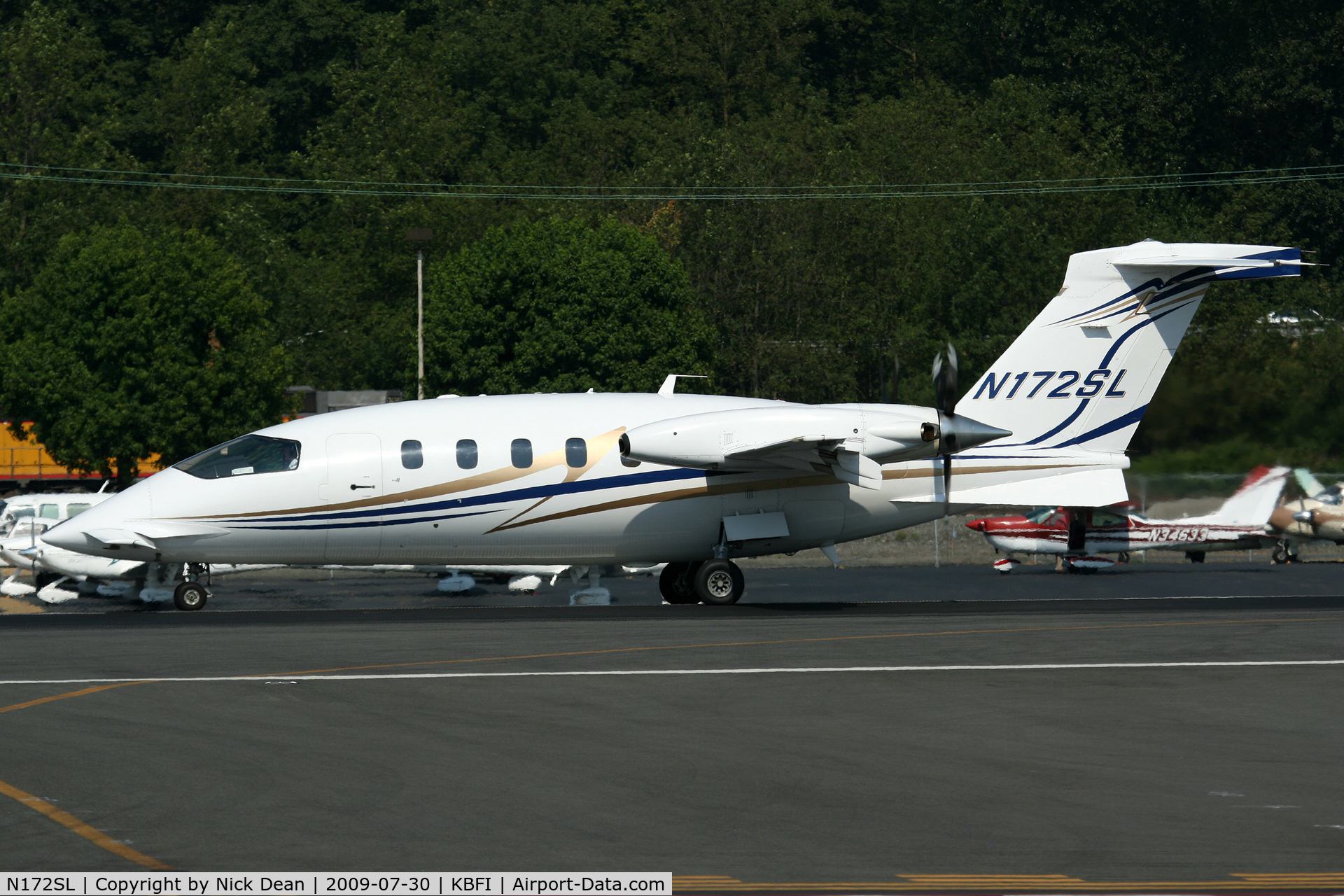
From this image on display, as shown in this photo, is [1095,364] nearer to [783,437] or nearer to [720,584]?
[783,437]

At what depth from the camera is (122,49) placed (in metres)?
122

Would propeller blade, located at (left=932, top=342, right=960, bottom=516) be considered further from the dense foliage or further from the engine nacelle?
the dense foliage

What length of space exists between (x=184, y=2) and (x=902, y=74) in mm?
54055

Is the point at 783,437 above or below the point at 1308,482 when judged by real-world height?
above

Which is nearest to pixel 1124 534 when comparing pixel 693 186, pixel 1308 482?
pixel 1308 482

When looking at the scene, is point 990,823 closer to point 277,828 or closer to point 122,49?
point 277,828

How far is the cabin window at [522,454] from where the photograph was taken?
27641mm

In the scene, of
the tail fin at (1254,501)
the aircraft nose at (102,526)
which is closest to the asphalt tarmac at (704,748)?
the aircraft nose at (102,526)

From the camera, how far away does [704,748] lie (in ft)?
48.2

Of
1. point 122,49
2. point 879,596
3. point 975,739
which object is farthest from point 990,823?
point 122,49

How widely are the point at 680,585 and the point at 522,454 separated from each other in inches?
163

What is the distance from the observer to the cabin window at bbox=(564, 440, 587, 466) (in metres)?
27.8

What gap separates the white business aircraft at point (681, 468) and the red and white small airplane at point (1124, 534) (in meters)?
10.9

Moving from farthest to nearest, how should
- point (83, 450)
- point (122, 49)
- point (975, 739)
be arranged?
point (122, 49) < point (83, 450) < point (975, 739)
